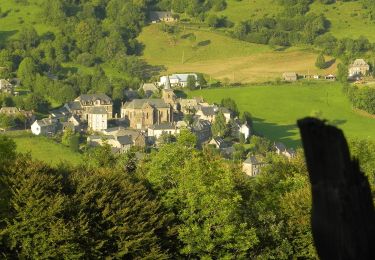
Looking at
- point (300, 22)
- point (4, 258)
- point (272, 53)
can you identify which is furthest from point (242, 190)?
point (300, 22)

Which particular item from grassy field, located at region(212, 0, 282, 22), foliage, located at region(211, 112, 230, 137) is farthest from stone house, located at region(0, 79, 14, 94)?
grassy field, located at region(212, 0, 282, 22)

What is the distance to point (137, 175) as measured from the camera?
2981 centimetres

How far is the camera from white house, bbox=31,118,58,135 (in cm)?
8438

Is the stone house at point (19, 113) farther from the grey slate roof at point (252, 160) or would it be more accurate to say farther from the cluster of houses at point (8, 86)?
the grey slate roof at point (252, 160)

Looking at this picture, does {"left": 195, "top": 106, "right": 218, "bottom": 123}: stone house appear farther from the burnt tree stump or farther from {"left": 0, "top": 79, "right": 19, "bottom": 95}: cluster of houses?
the burnt tree stump

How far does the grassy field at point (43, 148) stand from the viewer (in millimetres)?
70125

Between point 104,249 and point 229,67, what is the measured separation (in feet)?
322

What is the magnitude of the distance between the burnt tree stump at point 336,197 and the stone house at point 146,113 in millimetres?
93323

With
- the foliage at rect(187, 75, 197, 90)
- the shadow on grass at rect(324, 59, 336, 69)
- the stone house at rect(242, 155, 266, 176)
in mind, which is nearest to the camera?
the stone house at rect(242, 155, 266, 176)

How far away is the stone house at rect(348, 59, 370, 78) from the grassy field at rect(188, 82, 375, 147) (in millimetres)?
7723

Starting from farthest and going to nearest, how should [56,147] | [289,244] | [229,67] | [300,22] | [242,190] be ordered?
[300,22] → [229,67] → [56,147] → [242,190] → [289,244]

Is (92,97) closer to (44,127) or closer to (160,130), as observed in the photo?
(160,130)

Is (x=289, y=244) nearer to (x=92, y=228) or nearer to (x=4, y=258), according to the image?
(x=92, y=228)

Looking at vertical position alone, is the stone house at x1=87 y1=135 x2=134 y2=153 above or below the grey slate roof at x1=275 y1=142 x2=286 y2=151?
below
